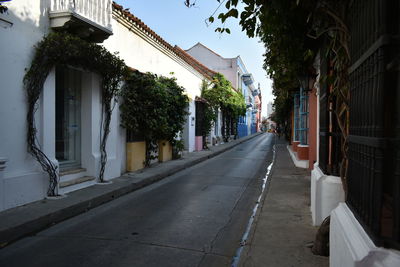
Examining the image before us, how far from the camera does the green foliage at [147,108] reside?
999cm

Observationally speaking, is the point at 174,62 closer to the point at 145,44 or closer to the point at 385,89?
the point at 145,44

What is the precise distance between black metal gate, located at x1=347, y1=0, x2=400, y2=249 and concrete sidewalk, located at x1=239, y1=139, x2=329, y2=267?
1596 millimetres

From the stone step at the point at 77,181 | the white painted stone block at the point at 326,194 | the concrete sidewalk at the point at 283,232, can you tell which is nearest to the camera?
the concrete sidewalk at the point at 283,232

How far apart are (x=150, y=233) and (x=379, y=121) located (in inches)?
156

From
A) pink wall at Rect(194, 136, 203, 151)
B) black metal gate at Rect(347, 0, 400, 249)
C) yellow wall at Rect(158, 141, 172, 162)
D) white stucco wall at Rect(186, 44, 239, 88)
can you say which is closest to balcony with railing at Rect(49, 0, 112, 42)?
yellow wall at Rect(158, 141, 172, 162)

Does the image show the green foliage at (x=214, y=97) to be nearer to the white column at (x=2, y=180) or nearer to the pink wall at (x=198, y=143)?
the pink wall at (x=198, y=143)

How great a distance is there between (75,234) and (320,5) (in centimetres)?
464

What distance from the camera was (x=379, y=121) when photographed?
2.00 m

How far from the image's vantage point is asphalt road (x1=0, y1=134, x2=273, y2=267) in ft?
13.5

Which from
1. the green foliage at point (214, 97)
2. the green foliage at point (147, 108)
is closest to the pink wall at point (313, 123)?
the green foliage at point (147, 108)

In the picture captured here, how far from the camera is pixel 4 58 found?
5883 mm

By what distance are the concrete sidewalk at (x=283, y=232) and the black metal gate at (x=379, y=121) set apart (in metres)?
1.60

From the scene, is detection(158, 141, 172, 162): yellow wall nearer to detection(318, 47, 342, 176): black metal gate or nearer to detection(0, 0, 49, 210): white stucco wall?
detection(0, 0, 49, 210): white stucco wall

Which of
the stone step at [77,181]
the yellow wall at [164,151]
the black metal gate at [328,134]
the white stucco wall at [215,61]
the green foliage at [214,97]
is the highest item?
the white stucco wall at [215,61]
